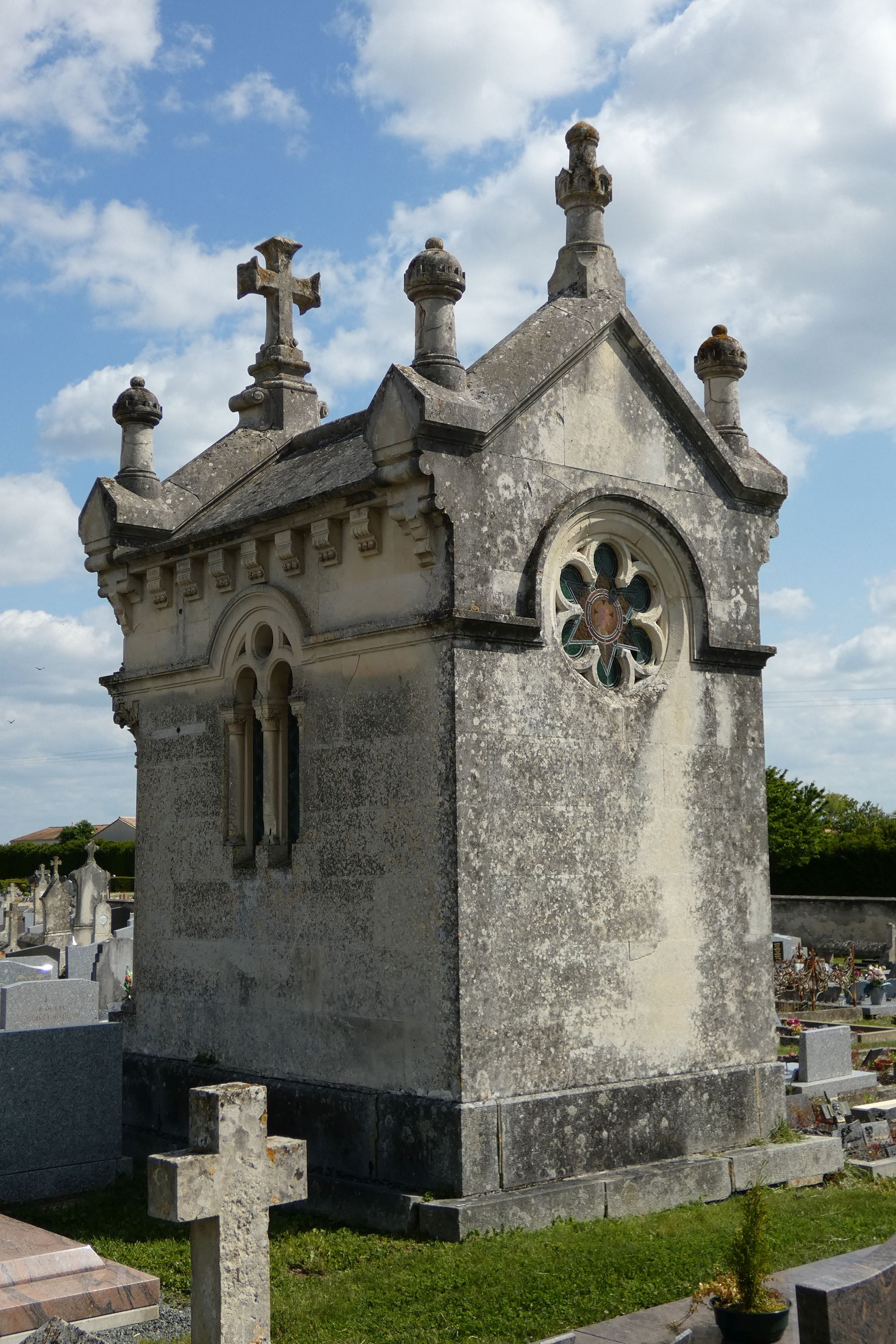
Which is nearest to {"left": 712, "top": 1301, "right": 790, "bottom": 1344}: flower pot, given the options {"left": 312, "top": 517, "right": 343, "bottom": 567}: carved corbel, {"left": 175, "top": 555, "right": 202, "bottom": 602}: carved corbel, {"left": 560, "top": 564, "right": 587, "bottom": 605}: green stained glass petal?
{"left": 560, "top": 564, "right": 587, "bottom": 605}: green stained glass petal

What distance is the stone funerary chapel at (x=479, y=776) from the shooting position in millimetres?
8086

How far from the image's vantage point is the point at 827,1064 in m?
12.0

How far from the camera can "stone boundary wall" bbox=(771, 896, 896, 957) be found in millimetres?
28219

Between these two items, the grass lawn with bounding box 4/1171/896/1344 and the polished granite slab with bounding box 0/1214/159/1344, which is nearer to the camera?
the polished granite slab with bounding box 0/1214/159/1344

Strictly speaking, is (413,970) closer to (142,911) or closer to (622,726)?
(622,726)

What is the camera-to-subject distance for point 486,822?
26.6ft

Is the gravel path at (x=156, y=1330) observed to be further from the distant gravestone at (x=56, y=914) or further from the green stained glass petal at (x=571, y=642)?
the distant gravestone at (x=56, y=914)

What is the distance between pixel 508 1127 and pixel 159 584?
4.87 meters

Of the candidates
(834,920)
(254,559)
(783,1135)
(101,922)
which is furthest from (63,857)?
(783,1135)

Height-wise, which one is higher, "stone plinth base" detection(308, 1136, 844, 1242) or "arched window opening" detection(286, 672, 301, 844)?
"arched window opening" detection(286, 672, 301, 844)

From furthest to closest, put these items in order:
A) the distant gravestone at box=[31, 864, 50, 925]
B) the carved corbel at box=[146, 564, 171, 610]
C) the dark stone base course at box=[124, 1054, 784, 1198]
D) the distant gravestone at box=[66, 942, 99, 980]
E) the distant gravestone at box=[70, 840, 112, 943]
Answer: the distant gravestone at box=[31, 864, 50, 925] < the distant gravestone at box=[70, 840, 112, 943] < the distant gravestone at box=[66, 942, 99, 980] < the carved corbel at box=[146, 564, 171, 610] < the dark stone base course at box=[124, 1054, 784, 1198]

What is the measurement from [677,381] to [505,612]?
2397 millimetres

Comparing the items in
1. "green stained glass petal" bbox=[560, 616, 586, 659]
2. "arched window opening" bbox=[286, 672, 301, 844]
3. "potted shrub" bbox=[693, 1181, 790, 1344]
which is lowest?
"potted shrub" bbox=[693, 1181, 790, 1344]

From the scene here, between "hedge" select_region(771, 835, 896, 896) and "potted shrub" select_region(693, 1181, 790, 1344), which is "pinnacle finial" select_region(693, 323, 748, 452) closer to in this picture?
"potted shrub" select_region(693, 1181, 790, 1344)
